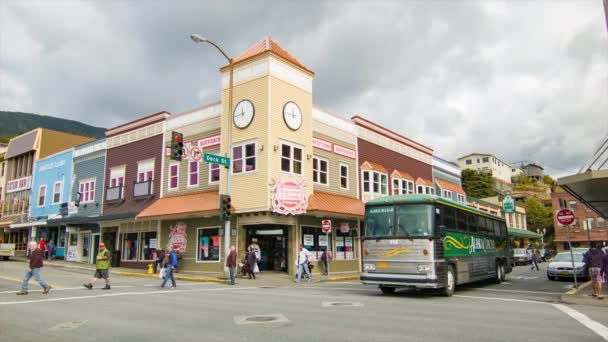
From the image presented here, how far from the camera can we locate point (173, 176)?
1137 inches

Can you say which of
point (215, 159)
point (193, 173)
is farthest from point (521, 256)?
point (215, 159)

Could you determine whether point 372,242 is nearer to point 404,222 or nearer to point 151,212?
point 404,222

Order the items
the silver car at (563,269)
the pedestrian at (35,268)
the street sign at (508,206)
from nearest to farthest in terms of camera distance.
Result: the pedestrian at (35,268) < the silver car at (563,269) < the street sign at (508,206)

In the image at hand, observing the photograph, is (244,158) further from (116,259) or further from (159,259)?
(116,259)

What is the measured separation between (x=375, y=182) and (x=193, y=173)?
478 inches

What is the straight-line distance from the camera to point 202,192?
26.9 m

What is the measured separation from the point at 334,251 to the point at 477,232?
10.6m

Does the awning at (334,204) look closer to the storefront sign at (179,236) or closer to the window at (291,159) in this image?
the window at (291,159)

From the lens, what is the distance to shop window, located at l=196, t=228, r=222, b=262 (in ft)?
83.2

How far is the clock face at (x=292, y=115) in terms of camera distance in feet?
82.3

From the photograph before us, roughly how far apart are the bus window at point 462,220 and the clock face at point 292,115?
36.1 ft

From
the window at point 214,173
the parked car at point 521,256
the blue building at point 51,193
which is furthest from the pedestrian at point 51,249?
the parked car at point 521,256

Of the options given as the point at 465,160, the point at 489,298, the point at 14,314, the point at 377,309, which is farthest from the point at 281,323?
the point at 465,160

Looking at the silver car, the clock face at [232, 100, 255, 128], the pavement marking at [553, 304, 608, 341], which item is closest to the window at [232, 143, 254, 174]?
the clock face at [232, 100, 255, 128]
